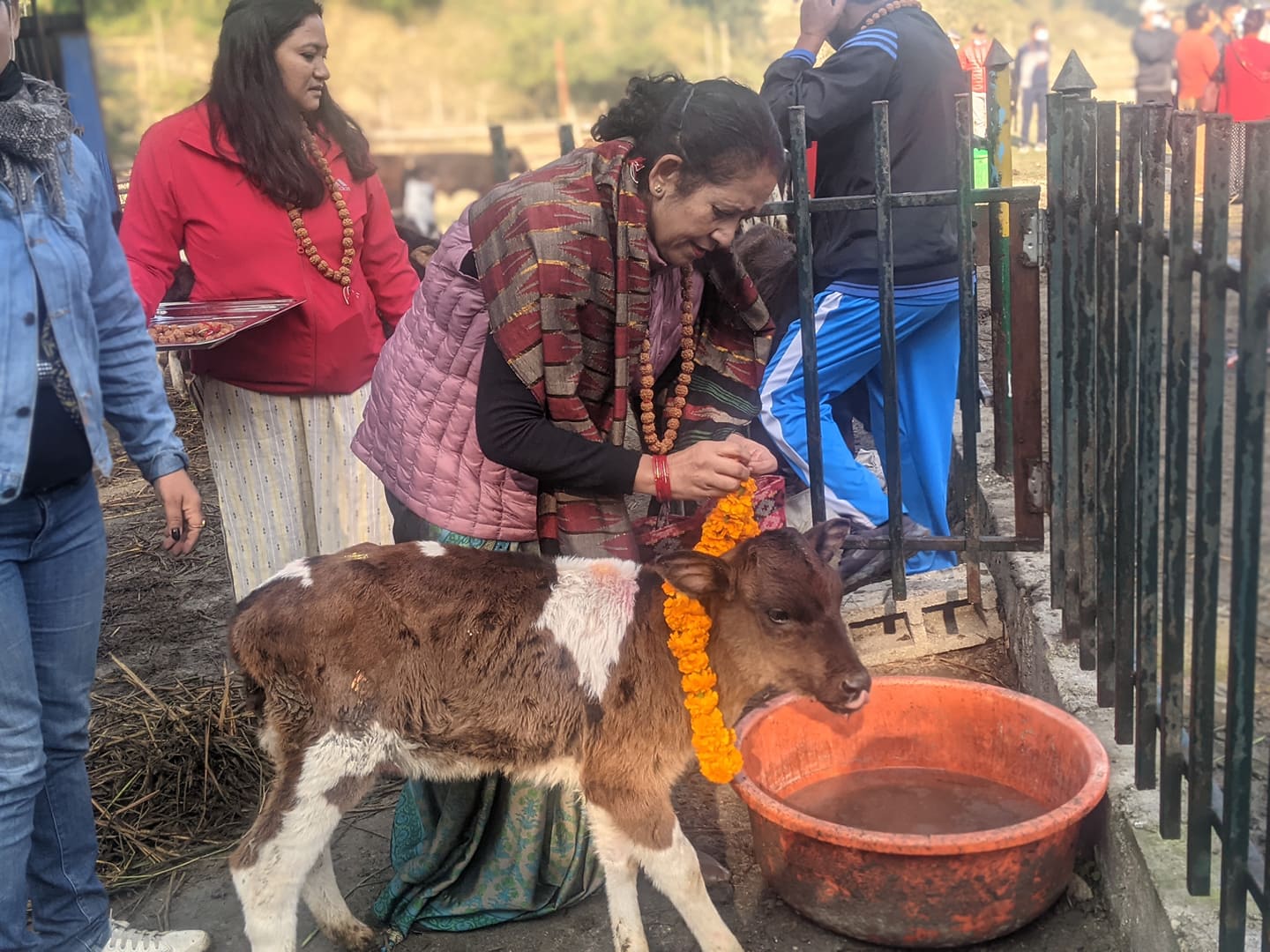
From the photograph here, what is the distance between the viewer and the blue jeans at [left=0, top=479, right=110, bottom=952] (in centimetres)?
294

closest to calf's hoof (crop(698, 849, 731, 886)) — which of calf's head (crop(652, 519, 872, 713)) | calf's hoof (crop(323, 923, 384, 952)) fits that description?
calf's head (crop(652, 519, 872, 713))

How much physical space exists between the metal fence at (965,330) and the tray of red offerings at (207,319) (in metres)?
1.12

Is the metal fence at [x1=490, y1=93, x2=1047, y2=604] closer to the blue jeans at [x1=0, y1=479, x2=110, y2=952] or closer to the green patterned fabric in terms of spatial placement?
the green patterned fabric

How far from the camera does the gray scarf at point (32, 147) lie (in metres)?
2.75

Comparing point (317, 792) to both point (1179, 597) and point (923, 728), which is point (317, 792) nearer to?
point (923, 728)

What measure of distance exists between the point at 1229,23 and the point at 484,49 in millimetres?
15339

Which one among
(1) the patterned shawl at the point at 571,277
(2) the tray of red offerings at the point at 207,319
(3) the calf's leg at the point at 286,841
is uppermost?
(1) the patterned shawl at the point at 571,277

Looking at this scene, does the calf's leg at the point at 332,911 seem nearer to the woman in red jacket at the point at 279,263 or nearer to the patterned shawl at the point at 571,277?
the patterned shawl at the point at 571,277

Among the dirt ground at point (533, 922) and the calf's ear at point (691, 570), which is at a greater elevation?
the calf's ear at point (691, 570)

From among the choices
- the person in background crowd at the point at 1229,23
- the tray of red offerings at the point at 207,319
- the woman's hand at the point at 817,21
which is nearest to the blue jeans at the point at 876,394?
the woman's hand at the point at 817,21

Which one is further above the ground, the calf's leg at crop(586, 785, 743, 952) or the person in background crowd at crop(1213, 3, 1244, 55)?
the person in background crowd at crop(1213, 3, 1244, 55)

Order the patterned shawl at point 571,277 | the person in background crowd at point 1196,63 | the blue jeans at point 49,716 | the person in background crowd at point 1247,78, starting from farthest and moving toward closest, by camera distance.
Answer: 1. the person in background crowd at point 1196,63
2. the person in background crowd at point 1247,78
3. the patterned shawl at point 571,277
4. the blue jeans at point 49,716

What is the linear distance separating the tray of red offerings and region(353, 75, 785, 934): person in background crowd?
651 mm

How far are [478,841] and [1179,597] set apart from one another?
198cm
